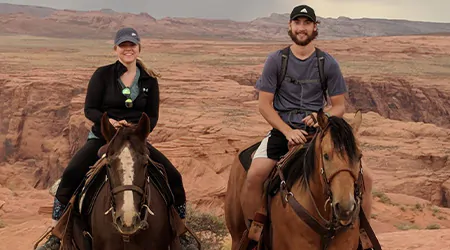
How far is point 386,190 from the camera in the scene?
2245 centimetres

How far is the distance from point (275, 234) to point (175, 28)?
177512mm

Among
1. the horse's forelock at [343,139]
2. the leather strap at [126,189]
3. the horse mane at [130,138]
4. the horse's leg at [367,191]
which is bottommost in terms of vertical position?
the horse's leg at [367,191]

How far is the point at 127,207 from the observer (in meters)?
4.35

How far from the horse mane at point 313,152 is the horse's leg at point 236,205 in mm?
1305

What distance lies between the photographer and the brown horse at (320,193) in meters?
4.24

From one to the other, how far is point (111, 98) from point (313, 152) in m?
2.08

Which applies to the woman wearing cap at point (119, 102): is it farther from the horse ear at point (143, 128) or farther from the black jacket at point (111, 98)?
the horse ear at point (143, 128)

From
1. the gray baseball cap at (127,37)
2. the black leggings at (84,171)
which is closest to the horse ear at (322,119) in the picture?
the black leggings at (84,171)

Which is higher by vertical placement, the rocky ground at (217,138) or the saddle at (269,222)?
the saddle at (269,222)

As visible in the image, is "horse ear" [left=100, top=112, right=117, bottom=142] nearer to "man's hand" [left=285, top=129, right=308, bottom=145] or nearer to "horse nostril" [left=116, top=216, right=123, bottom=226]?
"horse nostril" [left=116, top=216, right=123, bottom=226]

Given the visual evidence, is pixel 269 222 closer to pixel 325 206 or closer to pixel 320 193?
pixel 320 193

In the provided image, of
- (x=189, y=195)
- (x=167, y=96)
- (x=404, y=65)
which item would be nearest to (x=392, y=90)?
(x=404, y=65)

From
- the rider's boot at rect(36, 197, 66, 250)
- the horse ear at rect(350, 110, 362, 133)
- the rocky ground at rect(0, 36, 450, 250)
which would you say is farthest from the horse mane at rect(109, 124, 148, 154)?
the rocky ground at rect(0, 36, 450, 250)

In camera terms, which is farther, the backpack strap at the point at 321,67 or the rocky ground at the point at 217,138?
the rocky ground at the point at 217,138
